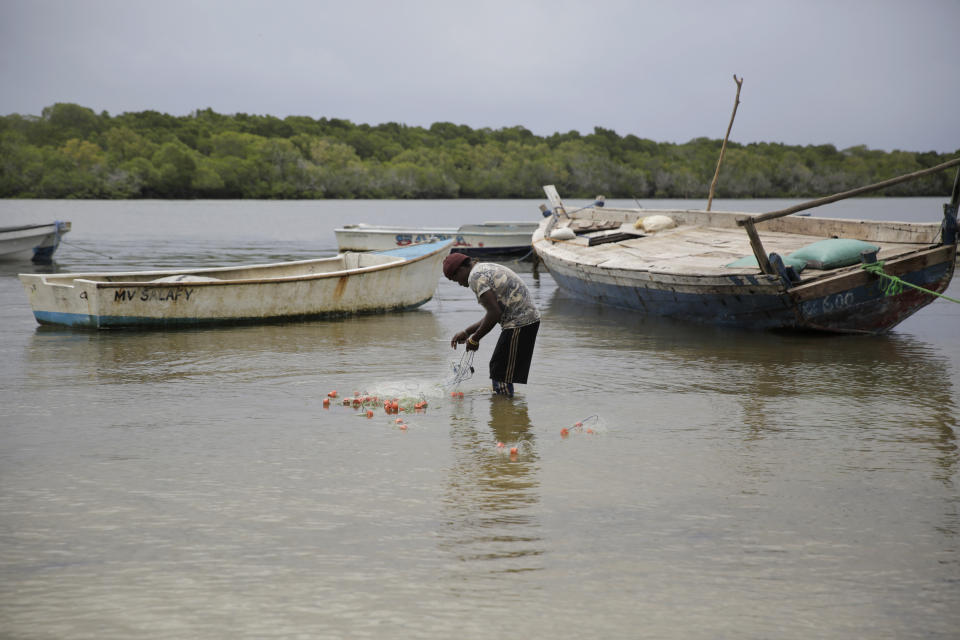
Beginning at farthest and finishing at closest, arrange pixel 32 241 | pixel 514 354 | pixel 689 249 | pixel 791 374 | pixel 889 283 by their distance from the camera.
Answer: pixel 32 241, pixel 689 249, pixel 889 283, pixel 791 374, pixel 514 354

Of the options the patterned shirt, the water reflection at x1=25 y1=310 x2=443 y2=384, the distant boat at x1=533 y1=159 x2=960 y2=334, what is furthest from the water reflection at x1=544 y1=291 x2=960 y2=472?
the water reflection at x1=25 y1=310 x2=443 y2=384

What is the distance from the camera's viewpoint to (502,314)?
7.57 metres

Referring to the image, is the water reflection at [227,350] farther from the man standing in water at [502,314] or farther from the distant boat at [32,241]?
the distant boat at [32,241]

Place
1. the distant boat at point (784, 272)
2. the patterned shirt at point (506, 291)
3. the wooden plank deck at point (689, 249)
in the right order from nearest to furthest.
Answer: the patterned shirt at point (506, 291), the distant boat at point (784, 272), the wooden plank deck at point (689, 249)

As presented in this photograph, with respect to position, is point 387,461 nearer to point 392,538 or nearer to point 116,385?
point 392,538

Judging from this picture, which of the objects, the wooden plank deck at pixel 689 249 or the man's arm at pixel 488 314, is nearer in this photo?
the man's arm at pixel 488 314

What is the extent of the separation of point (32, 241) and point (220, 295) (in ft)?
50.0

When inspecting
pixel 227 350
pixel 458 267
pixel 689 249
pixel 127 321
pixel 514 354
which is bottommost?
pixel 227 350

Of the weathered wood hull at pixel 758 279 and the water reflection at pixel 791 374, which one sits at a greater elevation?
the weathered wood hull at pixel 758 279

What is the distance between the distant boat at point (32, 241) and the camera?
24.2 metres

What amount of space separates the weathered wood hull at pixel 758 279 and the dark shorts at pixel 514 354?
4480 millimetres

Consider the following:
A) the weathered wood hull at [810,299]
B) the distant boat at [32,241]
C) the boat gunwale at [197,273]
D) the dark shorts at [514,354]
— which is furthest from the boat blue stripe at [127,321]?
the distant boat at [32,241]

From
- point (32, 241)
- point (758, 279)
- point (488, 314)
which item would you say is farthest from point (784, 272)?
point (32, 241)

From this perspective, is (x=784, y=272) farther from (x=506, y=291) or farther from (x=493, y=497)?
(x=493, y=497)
